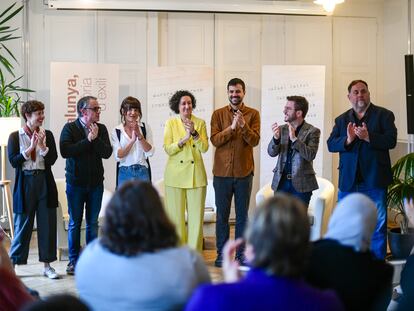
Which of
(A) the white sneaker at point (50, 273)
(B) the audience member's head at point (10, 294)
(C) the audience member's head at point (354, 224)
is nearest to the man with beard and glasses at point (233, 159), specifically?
(A) the white sneaker at point (50, 273)

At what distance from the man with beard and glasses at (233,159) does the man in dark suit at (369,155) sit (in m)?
0.75

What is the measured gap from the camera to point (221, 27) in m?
7.35

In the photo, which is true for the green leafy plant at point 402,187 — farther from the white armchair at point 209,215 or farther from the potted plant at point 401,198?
the white armchair at point 209,215

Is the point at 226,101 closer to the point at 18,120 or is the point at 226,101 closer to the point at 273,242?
the point at 18,120

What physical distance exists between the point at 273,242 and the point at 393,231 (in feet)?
13.4

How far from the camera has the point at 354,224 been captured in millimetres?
2230

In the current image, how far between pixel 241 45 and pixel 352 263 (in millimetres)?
5475

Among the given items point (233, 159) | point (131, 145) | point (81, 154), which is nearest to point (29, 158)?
point (81, 154)

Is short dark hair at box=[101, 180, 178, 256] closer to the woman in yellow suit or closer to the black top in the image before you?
the black top

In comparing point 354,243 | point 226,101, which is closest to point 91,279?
point 354,243

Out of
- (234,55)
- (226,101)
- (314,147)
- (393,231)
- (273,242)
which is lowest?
(393,231)

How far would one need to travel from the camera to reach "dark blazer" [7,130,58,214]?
4645 mm

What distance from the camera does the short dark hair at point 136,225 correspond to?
2.06 metres

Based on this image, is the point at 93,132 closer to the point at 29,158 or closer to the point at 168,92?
the point at 29,158
